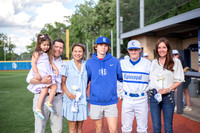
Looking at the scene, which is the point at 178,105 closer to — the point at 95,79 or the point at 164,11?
the point at 95,79

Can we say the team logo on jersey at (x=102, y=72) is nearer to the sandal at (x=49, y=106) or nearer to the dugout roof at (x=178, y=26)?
the sandal at (x=49, y=106)

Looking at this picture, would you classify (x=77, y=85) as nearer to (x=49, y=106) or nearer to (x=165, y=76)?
(x=49, y=106)

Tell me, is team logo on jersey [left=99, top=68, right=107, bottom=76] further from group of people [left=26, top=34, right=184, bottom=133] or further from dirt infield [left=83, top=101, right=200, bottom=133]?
dirt infield [left=83, top=101, right=200, bottom=133]

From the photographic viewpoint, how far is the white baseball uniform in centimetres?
334

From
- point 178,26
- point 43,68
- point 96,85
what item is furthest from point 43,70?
point 178,26

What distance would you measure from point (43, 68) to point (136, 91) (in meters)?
1.63

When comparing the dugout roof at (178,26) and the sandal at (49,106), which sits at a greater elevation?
the dugout roof at (178,26)

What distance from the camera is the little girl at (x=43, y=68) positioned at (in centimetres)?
296

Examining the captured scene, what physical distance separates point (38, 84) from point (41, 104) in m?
0.32

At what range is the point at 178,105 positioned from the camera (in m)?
6.25

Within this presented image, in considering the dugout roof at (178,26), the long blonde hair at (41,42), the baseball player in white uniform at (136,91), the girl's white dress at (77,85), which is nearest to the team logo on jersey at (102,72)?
the girl's white dress at (77,85)

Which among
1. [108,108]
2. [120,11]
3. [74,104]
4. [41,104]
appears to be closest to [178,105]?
[108,108]

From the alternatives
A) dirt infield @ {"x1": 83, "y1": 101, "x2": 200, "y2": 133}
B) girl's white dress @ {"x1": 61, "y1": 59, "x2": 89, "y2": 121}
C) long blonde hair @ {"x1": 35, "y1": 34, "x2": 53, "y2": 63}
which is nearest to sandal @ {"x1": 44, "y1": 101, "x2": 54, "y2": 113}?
girl's white dress @ {"x1": 61, "y1": 59, "x2": 89, "y2": 121}

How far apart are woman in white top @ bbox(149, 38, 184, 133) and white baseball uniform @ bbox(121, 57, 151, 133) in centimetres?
12
